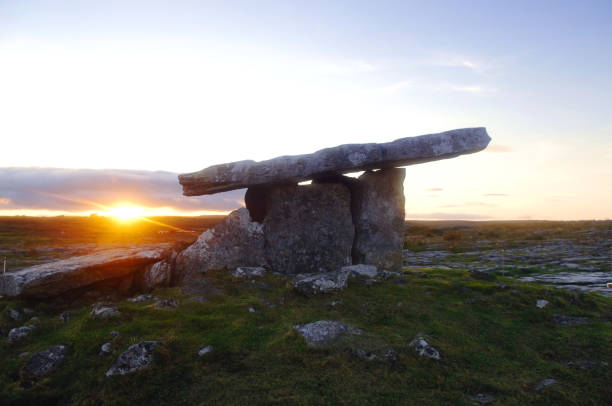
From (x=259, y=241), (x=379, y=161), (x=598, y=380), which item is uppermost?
(x=379, y=161)

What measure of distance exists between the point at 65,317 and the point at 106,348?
101 inches

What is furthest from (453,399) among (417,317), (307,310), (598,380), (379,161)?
(379,161)

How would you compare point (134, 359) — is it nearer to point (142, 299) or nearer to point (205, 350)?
point (205, 350)

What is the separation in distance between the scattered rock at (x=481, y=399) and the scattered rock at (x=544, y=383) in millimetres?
871

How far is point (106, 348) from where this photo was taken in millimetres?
6984

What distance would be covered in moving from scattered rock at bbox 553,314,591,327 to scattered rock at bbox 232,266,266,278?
7.71m

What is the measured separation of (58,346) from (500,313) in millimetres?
9225

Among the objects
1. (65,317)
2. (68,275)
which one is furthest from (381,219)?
(65,317)

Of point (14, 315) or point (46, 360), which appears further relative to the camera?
point (14, 315)

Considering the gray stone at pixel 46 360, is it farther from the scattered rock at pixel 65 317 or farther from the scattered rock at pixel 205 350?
the scattered rock at pixel 205 350

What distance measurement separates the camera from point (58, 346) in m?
7.15

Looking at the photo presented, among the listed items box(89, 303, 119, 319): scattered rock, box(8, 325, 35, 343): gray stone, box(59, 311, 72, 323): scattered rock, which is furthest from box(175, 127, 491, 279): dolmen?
box(8, 325, 35, 343): gray stone

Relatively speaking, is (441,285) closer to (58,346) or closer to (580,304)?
(580,304)

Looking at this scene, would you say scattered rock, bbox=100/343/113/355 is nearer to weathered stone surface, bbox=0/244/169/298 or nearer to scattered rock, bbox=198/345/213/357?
scattered rock, bbox=198/345/213/357
